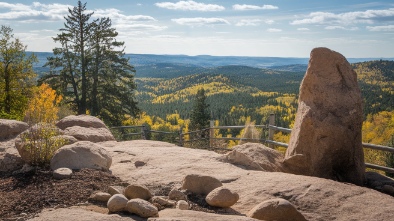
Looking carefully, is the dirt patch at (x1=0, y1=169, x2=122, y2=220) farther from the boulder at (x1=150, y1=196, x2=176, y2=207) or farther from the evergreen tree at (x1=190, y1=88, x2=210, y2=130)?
the evergreen tree at (x1=190, y1=88, x2=210, y2=130)

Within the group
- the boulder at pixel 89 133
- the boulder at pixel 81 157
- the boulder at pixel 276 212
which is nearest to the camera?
the boulder at pixel 276 212

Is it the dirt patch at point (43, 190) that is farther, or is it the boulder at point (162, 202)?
the boulder at point (162, 202)

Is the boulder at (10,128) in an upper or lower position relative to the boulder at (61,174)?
upper

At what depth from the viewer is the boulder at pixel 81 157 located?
732 cm

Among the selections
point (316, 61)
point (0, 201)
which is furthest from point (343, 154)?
point (0, 201)

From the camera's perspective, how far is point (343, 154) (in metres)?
9.01

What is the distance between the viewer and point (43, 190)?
600 cm

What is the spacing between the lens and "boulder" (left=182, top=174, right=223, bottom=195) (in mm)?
6402

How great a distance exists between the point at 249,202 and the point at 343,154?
156 inches

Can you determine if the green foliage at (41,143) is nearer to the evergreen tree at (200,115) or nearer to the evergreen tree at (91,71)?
the evergreen tree at (91,71)

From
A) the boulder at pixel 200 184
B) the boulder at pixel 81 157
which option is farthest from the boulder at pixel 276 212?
the boulder at pixel 81 157

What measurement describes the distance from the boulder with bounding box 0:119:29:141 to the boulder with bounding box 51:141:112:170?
2772 millimetres

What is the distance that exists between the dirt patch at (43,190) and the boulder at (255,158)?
285 cm

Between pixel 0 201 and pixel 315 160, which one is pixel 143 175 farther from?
pixel 315 160
